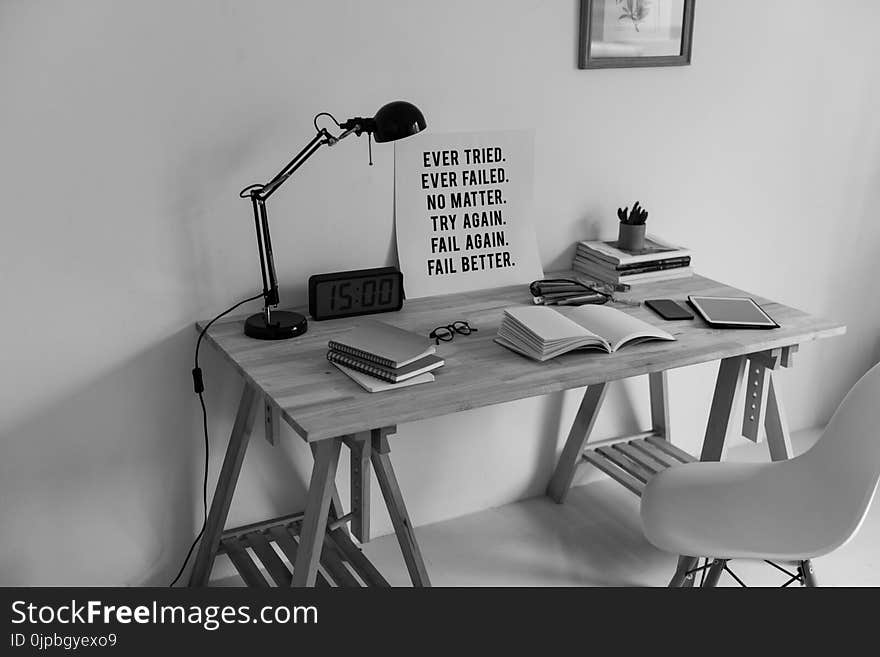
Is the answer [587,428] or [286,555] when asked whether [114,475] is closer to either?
[286,555]

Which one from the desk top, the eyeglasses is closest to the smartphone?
the desk top

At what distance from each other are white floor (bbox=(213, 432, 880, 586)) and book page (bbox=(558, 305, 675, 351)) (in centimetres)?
77

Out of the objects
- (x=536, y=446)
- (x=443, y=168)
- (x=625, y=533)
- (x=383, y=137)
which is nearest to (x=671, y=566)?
(x=625, y=533)

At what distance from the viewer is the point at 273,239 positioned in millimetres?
2350

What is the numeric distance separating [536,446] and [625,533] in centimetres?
38

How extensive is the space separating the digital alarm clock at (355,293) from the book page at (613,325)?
1.45ft

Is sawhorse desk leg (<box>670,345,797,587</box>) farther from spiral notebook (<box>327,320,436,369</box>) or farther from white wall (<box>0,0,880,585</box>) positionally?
spiral notebook (<box>327,320,436,369</box>)

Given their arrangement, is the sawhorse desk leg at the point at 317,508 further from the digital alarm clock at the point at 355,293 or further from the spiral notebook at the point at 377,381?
the digital alarm clock at the point at 355,293

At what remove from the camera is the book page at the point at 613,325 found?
2.15 m

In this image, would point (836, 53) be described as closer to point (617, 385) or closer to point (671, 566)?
point (617, 385)

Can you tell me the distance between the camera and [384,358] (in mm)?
1952

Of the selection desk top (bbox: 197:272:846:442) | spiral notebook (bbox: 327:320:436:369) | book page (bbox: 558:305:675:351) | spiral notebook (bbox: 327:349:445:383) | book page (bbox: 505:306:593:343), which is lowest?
desk top (bbox: 197:272:846:442)

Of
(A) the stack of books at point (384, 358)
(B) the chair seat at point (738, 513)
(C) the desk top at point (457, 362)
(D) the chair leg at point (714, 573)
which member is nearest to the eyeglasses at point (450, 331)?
(C) the desk top at point (457, 362)

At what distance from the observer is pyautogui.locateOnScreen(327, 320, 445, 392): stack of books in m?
1.95
